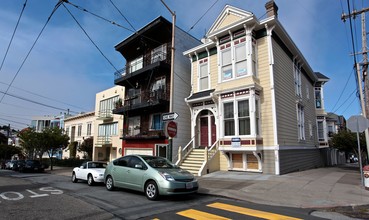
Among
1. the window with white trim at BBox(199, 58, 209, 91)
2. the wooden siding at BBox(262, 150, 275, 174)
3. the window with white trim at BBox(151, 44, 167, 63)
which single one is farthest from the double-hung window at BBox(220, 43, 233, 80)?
the window with white trim at BBox(151, 44, 167, 63)

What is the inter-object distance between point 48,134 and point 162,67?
58.8 ft

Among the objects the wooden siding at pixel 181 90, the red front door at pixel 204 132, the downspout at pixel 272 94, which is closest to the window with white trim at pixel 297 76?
the downspout at pixel 272 94

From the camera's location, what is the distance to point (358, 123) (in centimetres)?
959

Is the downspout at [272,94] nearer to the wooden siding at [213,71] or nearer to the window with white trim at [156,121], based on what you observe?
the wooden siding at [213,71]

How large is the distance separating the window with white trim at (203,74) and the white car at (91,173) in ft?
29.9

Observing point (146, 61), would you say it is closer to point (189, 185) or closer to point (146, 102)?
point (146, 102)

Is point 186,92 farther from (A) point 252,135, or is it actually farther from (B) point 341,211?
(B) point 341,211

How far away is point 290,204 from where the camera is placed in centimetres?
743

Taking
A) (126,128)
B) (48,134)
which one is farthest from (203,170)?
(48,134)

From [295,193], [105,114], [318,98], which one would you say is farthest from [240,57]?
[105,114]

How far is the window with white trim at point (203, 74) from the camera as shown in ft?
61.0

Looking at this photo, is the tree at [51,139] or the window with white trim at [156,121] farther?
the tree at [51,139]

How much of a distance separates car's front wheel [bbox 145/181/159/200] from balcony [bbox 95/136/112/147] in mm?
22144

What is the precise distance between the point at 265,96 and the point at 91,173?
1082cm
